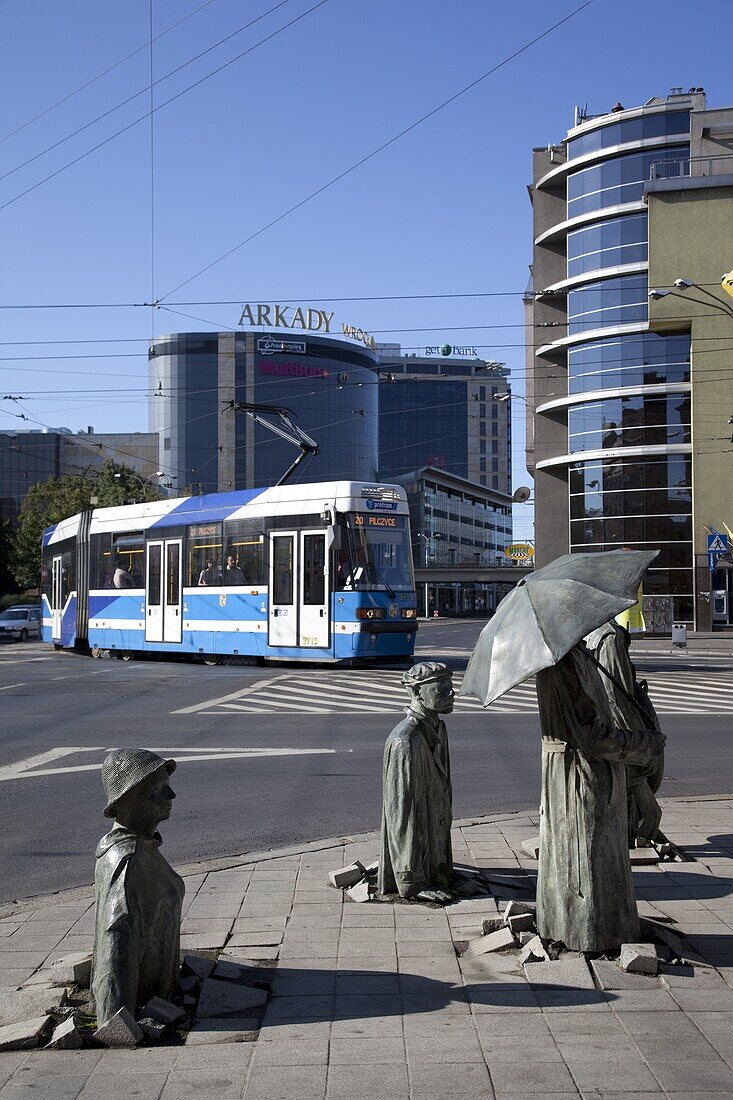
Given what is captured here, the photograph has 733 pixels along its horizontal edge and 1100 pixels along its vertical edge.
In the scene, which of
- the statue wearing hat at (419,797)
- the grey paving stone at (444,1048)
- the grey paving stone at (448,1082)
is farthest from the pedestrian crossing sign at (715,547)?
the grey paving stone at (448,1082)

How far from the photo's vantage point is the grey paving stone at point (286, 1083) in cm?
393

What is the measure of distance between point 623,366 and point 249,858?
40.9 meters

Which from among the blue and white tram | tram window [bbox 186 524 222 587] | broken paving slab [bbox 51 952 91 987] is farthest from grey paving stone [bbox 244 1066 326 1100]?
tram window [bbox 186 524 222 587]

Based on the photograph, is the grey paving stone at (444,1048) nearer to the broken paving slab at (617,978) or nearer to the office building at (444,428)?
the broken paving slab at (617,978)

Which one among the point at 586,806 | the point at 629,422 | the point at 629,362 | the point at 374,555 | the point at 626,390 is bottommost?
→ the point at 586,806

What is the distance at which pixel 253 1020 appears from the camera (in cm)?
471

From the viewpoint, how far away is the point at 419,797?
20.9 feet

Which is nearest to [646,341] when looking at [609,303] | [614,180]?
[609,303]

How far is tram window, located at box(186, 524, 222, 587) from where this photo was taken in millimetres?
25172

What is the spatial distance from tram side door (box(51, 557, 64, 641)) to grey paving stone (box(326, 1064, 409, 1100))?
30.2 m

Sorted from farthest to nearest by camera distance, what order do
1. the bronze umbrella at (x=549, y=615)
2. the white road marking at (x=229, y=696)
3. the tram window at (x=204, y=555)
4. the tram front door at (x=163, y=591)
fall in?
the tram front door at (x=163, y=591)
the tram window at (x=204, y=555)
the white road marking at (x=229, y=696)
the bronze umbrella at (x=549, y=615)

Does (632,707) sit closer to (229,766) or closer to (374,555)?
(229,766)

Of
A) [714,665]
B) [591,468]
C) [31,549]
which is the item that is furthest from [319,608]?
[31,549]

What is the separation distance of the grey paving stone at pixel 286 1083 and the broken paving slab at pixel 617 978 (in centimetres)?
149
